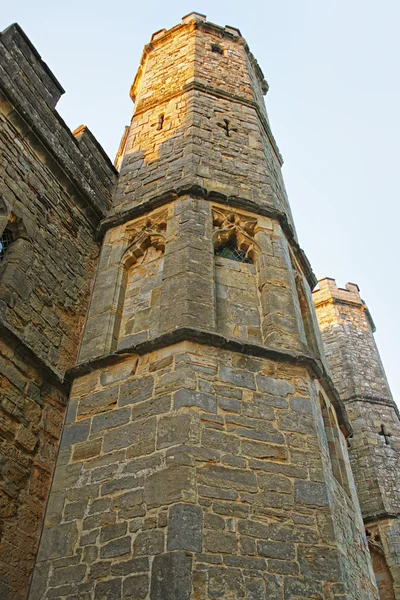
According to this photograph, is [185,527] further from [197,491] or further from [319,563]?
[319,563]

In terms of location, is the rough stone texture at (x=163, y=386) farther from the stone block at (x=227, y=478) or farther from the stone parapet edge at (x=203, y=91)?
the stone parapet edge at (x=203, y=91)

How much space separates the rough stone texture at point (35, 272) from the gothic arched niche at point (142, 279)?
0.57 m

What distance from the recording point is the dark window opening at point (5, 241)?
554 cm

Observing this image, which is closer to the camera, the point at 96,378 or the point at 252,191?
the point at 96,378

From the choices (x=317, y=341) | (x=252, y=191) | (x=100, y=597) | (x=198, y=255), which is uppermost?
(x=252, y=191)

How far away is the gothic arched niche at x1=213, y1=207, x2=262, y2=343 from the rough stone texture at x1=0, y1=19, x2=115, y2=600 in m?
1.58

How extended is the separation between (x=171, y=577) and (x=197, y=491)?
59 centimetres

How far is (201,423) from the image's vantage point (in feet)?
13.8

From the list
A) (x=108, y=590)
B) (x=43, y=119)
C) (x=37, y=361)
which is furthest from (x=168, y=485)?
(x=43, y=119)

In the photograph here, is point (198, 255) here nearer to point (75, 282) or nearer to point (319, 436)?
point (75, 282)

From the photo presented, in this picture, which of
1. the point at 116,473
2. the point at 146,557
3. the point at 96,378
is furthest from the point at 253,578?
the point at 96,378

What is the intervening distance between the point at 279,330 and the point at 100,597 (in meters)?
2.72

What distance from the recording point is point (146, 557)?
11.7 feet

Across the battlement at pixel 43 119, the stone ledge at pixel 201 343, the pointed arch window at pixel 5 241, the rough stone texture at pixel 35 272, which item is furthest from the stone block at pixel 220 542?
the battlement at pixel 43 119
